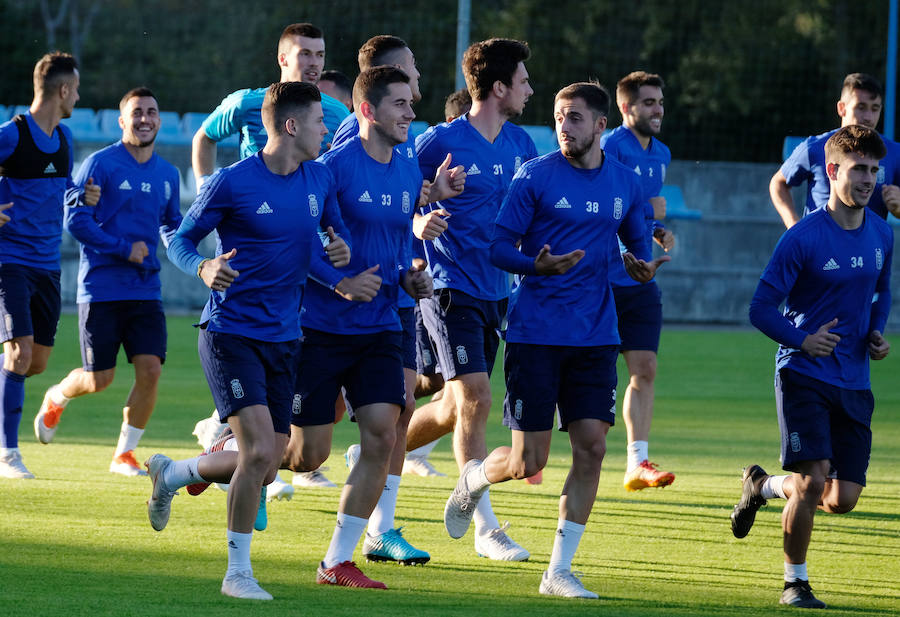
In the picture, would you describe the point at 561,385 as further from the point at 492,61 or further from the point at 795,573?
the point at 492,61

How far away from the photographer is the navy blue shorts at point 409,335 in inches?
287

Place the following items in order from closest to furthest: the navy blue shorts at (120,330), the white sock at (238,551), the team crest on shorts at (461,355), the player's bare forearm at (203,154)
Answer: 1. the white sock at (238,551)
2. the team crest on shorts at (461,355)
3. the player's bare forearm at (203,154)
4. the navy blue shorts at (120,330)

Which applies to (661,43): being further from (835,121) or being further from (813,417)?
(813,417)

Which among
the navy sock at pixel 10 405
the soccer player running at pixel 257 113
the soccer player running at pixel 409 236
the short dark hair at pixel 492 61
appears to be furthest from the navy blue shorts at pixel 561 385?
the navy sock at pixel 10 405

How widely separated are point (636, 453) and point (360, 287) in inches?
141

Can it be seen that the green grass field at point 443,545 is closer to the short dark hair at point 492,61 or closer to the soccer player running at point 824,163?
the soccer player running at point 824,163

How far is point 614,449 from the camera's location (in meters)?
11.2

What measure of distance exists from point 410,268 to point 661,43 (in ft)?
98.7

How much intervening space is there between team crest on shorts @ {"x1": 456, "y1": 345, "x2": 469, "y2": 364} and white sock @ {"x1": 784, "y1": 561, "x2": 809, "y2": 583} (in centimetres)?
195

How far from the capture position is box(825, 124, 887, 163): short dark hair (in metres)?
6.44

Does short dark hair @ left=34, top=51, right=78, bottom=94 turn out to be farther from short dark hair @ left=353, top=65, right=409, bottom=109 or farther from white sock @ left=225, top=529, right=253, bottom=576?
white sock @ left=225, top=529, right=253, bottom=576

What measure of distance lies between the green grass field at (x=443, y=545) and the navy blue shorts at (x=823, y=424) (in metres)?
0.60

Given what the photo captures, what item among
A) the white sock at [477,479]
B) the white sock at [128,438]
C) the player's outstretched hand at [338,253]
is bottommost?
the white sock at [128,438]

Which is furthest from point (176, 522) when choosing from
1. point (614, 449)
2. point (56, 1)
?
point (56, 1)
